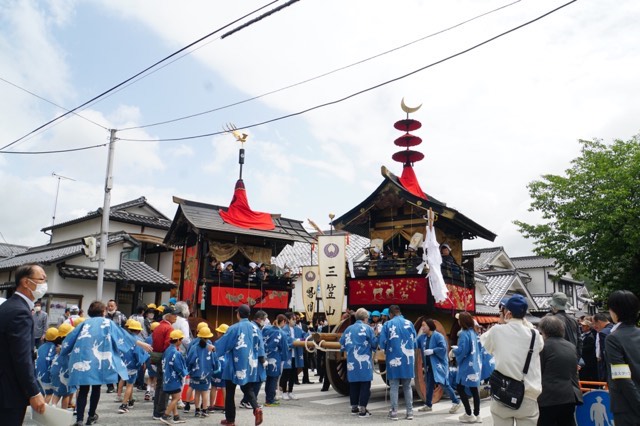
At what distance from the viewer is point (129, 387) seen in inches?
373

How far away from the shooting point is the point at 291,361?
39.3 ft

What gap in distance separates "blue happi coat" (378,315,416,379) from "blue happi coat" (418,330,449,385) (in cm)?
55

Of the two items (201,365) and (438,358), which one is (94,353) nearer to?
(201,365)

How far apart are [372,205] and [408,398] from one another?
20.7ft

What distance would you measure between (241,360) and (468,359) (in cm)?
418

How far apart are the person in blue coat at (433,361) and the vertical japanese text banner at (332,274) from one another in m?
2.43

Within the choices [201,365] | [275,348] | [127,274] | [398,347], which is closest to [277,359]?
[275,348]

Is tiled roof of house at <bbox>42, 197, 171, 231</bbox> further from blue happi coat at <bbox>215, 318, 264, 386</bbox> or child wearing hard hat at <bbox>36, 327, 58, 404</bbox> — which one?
blue happi coat at <bbox>215, 318, 264, 386</bbox>

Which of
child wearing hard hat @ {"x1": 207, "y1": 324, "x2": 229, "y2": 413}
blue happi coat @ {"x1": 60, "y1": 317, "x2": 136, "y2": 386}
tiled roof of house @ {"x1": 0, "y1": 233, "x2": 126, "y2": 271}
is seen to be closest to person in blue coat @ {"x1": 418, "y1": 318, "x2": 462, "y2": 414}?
child wearing hard hat @ {"x1": 207, "y1": 324, "x2": 229, "y2": 413}

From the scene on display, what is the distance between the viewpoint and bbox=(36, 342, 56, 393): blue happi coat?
28.1 ft

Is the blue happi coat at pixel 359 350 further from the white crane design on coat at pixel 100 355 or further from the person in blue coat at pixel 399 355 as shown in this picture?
the white crane design on coat at pixel 100 355

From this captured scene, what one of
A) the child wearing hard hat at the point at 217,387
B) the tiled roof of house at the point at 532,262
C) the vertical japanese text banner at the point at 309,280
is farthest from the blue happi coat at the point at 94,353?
the tiled roof of house at the point at 532,262

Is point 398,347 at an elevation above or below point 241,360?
above

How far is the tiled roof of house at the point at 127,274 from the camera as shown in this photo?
17.9 m
